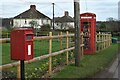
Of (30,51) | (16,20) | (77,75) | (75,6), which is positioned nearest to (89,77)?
(77,75)

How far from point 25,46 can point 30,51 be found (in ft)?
1.02

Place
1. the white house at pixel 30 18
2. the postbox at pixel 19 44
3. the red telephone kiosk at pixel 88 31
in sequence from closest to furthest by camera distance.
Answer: the postbox at pixel 19 44 < the red telephone kiosk at pixel 88 31 < the white house at pixel 30 18

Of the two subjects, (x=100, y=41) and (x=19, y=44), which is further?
(x=100, y=41)

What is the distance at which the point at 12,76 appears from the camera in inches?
365

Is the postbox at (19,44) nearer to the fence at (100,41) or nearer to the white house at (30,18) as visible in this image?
the fence at (100,41)

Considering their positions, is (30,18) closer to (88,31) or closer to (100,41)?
(100,41)

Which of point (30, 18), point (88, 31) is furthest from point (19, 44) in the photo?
point (30, 18)

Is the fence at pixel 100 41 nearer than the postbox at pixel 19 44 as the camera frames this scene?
No

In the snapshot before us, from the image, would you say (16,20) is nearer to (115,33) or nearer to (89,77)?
(115,33)

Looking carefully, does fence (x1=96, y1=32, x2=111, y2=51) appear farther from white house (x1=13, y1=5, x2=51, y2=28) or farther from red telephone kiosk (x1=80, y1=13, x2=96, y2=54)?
white house (x1=13, y1=5, x2=51, y2=28)

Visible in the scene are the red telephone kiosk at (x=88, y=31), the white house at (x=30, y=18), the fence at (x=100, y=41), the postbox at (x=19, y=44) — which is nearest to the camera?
the postbox at (x=19, y=44)

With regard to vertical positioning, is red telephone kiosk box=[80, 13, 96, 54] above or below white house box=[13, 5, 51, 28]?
below

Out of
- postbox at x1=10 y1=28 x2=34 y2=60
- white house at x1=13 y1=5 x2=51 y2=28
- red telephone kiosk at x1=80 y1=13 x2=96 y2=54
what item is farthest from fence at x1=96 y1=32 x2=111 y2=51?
white house at x1=13 y1=5 x2=51 y2=28

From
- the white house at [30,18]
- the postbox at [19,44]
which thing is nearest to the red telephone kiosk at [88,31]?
the postbox at [19,44]
